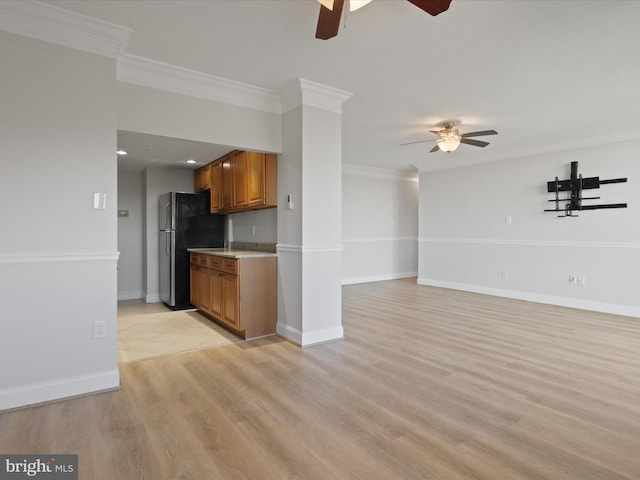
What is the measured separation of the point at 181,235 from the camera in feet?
17.6

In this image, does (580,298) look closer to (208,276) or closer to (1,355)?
(208,276)

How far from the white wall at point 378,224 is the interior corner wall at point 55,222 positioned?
5434 mm

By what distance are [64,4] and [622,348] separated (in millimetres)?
5441

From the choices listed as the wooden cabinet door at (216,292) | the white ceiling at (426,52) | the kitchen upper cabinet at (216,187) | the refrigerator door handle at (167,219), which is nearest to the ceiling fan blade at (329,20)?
the white ceiling at (426,52)

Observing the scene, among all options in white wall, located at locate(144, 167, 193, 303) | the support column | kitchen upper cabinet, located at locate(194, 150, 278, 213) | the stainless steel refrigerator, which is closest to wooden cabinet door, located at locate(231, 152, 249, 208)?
kitchen upper cabinet, located at locate(194, 150, 278, 213)

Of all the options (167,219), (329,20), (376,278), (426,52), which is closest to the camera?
(329,20)

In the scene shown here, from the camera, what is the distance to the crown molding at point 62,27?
2.34m

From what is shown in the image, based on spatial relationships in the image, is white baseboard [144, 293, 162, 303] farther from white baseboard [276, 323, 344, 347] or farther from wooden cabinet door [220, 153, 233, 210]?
white baseboard [276, 323, 344, 347]

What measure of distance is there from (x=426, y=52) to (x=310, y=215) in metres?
1.77

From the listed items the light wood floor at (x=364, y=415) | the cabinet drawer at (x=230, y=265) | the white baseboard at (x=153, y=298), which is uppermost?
the cabinet drawer at (x=230, y=265)

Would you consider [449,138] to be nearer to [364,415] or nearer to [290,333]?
[290,333]

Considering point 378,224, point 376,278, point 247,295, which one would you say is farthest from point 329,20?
point 376,278

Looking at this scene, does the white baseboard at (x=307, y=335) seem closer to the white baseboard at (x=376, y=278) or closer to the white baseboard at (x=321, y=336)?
the white baseboard at (x=321, y=336)

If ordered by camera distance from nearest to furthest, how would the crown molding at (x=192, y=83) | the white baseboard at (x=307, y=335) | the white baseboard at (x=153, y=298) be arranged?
the crown molding at (x=192, y=83), the white baseboard at (x=307, y=335), the white baseboard at (x=153, y=298)
